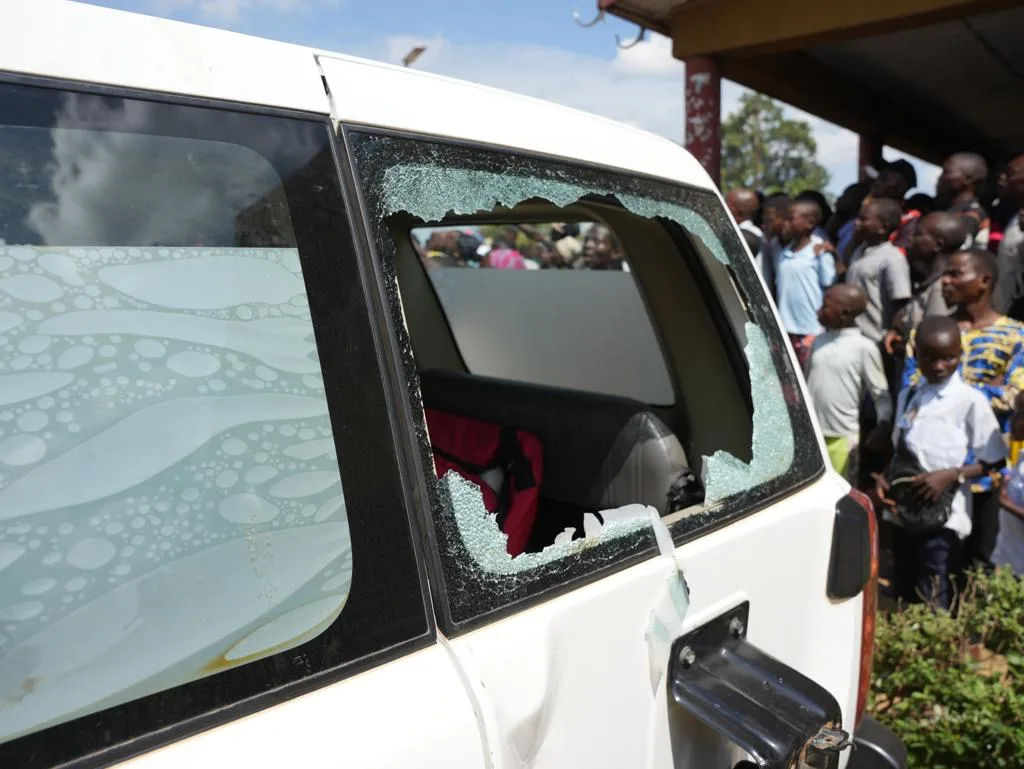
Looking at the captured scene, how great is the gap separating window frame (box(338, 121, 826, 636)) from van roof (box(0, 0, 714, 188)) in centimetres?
2

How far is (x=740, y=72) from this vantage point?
263 inches

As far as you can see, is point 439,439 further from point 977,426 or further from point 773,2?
point 773,2

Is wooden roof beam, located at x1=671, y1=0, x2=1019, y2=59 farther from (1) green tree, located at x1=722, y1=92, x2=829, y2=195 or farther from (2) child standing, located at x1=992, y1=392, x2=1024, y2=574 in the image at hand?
(1) green tree, located at x1=722, y1=92, x2=829, y2=195

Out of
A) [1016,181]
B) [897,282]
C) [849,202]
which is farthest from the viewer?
[849,202]

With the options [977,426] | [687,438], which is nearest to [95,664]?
[687,438]

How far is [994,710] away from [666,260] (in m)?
1.49

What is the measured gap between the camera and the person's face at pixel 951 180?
4.64m

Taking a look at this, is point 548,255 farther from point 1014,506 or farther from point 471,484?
point 471,484

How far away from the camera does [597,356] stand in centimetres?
327

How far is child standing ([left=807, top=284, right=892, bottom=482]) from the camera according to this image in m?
3.79

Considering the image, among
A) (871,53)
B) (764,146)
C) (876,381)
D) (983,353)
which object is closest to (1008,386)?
(983,353)

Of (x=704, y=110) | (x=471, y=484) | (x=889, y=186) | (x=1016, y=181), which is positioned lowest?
(x=471, y=484)

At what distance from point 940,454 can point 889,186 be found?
272 centimetres

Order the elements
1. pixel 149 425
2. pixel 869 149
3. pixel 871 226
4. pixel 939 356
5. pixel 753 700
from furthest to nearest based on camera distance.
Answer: pixel 869 149 → pixel 871 226 → pixel 939 356 → pixel 753 700 → pixel 149 425
